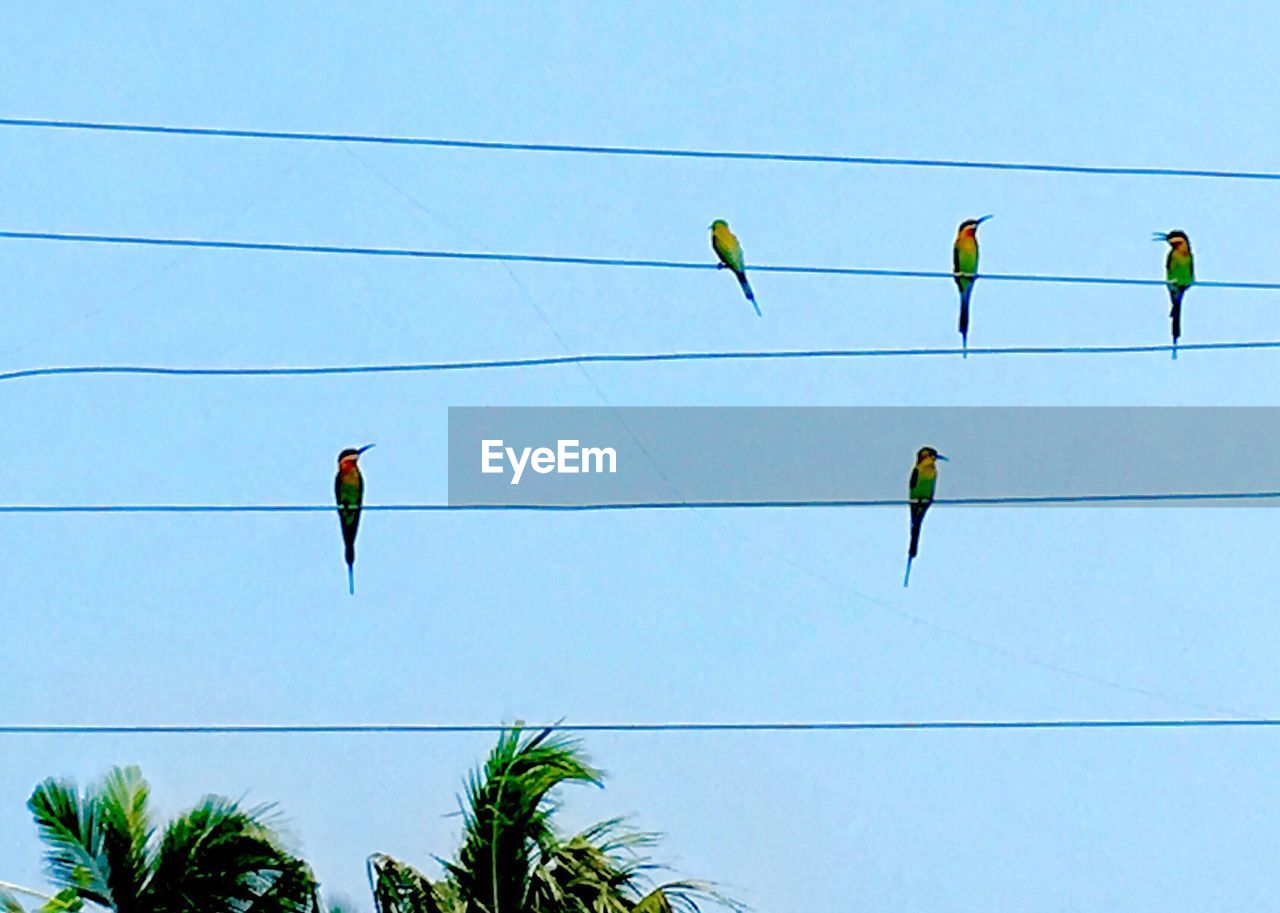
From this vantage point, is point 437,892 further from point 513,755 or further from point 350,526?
point 350,526

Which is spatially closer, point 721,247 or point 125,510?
point 125,510

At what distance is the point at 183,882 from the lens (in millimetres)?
10508

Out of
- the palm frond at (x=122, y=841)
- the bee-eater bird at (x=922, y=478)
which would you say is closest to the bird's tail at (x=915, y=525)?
the bee-eater bird at (x=922, y=478)

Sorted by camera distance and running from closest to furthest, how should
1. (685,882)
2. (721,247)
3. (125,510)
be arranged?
(125,510), (685,882), (721,247)

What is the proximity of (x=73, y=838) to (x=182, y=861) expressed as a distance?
514 mm

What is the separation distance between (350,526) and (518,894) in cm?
192

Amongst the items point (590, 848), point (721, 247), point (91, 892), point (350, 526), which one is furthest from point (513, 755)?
point (721, 247)

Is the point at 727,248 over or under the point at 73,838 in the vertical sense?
over

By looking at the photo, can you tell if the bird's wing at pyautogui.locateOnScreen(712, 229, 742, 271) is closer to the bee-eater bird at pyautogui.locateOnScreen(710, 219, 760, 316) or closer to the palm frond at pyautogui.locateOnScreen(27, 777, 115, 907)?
the bee-eater bird at pyautogui.locateOnScreen(710, 219, 760, 316)

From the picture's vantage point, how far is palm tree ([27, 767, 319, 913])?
10477 mm

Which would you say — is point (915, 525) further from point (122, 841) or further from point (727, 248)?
point (122, 841)

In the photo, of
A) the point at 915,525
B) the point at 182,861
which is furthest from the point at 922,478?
the point at 182,861

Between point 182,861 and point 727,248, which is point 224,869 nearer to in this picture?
point 182,861

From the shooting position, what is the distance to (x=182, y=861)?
10.5 meters
